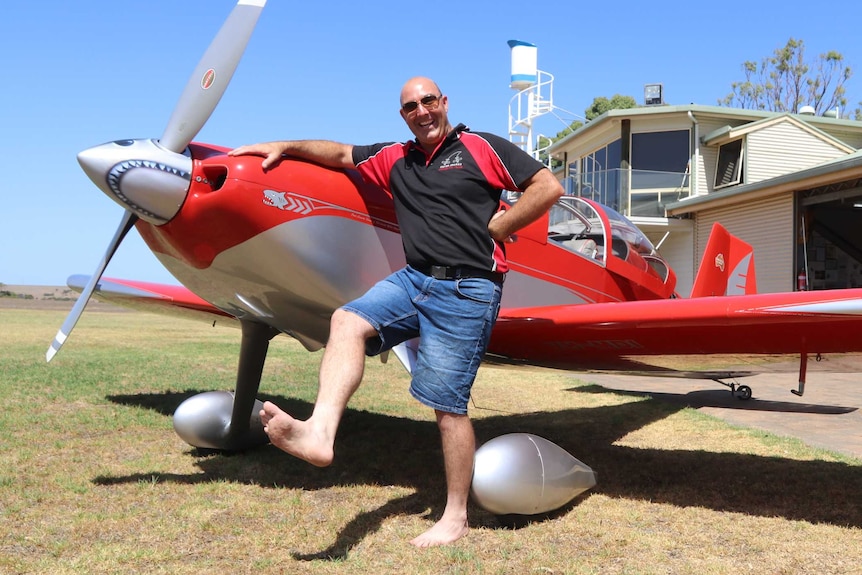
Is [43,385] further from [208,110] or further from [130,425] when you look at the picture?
[208,110]

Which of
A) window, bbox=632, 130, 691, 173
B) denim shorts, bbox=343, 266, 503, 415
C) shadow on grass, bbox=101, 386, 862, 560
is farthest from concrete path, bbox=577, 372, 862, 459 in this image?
window, bbox=632, 130, 691, 173

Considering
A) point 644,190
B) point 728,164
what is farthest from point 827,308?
point 728,164

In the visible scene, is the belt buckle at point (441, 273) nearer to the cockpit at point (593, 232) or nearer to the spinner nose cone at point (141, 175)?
the spinner nose cone at point (141, 175)

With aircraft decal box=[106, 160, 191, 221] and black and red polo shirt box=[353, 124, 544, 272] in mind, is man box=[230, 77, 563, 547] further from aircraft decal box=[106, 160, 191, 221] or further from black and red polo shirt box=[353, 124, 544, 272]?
aircraft decal box=[106, 160, 191, 221]

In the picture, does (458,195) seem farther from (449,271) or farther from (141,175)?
(141,175)

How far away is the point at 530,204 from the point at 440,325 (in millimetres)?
666

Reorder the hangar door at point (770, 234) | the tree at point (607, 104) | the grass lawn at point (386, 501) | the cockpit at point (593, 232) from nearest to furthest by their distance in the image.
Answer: the grass lawn at point (386, 501)
the cockpit at point (593, 232)
the hangar door at point (770, 234)
the tree at point (607, 104)

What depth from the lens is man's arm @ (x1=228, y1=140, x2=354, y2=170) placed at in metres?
3.47

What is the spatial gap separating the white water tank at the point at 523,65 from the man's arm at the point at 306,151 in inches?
943

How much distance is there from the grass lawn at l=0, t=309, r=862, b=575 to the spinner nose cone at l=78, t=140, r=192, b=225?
4.85 ft

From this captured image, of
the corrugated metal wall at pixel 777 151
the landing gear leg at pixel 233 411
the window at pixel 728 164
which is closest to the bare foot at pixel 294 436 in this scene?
the landing gear leg at pixel 233 411

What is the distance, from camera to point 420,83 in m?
3.34

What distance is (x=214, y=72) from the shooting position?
355 cm

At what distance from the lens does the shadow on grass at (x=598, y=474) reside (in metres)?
3.74
